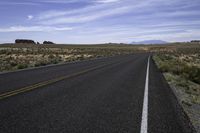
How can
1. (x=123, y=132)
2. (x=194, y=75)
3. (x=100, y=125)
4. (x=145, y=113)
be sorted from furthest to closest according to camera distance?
(x=194, y=75), (x=145, y=113), (x=100, y=125), (x=123, y=132)

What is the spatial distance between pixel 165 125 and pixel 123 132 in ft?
3.97

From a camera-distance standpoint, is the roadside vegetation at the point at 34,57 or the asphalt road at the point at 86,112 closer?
the asphalt road at the point at 86,112

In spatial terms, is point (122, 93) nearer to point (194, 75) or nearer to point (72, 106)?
point (72, 106)

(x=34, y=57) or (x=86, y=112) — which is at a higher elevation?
(x=86, y=112)

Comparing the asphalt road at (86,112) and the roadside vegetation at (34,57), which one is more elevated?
the asphalt road at (86,112)

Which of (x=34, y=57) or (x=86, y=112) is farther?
(x=34, y=57)

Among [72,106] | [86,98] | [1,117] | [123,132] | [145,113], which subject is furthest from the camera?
[86,98]

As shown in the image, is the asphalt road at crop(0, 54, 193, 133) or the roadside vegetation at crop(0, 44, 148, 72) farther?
the roadside vegetation at crop(0, 44, 148, 72)

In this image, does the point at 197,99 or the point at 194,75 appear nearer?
the point at 197,99

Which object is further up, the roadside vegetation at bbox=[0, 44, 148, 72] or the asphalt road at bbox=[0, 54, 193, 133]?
the asphalt road at bbox=[0, 54, 193, 133]

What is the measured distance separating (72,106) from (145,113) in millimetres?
2071

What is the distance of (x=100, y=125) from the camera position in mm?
6855

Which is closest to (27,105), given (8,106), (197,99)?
(8,106)

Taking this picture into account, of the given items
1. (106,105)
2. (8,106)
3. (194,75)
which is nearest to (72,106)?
(106,105)
